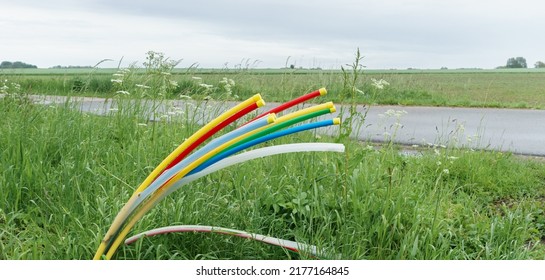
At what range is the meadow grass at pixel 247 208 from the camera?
286cm

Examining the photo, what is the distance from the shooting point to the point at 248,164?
12.7 feet

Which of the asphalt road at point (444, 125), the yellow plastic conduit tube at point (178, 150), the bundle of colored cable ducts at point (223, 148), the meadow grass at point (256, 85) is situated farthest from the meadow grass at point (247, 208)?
Answer: the meadow grass at point (256, 85)

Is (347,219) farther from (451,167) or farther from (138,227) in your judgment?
(451,167)

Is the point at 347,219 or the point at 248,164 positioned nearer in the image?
the point at 347,219

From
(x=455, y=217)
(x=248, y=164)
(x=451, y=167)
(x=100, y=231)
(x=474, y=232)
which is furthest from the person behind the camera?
(x=451, y=167)

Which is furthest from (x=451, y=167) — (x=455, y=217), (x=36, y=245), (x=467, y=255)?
(x=36, y=245)

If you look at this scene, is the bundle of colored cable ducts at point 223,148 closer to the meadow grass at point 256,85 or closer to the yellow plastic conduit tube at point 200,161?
the yellow plastic conduit tube at point 200,161

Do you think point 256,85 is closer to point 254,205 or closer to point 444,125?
point 444,125

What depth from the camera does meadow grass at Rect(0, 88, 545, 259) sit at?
9.39 feet

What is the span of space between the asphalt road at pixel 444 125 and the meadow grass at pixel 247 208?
983 mm

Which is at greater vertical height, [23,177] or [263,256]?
[23,177]

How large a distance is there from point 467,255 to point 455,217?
50 centimetres

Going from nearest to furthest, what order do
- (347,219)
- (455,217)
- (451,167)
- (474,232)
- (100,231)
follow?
(100,231)
(347,219)
(474,232)
(455,217)
(451,167)

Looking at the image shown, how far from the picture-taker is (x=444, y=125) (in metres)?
9.13
